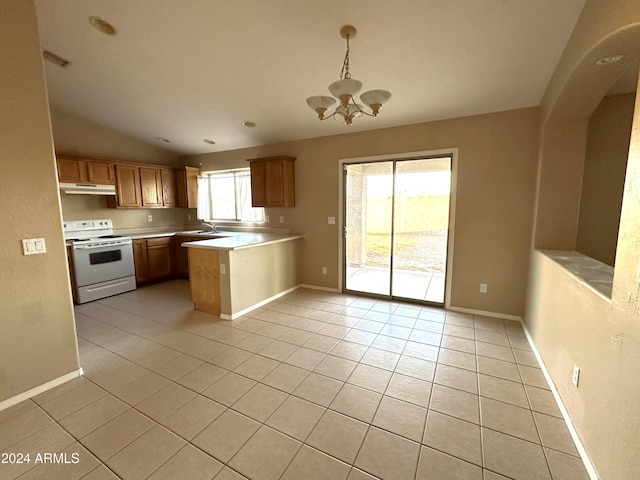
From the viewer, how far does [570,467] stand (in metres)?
1.47

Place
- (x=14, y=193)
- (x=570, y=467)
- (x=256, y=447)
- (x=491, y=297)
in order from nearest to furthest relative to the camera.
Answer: (x=570, y=467) → (x=256, y=447) → (x=14, y=193) → (x=491, y=297)

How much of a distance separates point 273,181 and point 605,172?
13.4 feet

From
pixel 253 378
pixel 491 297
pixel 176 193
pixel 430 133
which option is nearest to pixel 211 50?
pixel 430 133

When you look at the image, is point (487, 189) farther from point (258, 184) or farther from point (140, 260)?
point (140, 260)

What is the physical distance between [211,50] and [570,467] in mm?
4057

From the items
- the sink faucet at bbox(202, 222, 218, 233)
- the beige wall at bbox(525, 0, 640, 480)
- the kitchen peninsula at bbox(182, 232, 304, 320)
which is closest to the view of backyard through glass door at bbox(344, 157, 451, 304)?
the beige wall at bbox(525, 0, 640, 480)

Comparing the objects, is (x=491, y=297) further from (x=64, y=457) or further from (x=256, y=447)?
(x=64, y=457)

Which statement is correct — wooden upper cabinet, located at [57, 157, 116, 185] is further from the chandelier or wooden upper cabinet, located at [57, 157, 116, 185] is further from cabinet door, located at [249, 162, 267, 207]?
the chandelier

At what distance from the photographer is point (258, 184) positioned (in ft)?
15.3

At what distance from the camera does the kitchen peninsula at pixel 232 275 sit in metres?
3.39

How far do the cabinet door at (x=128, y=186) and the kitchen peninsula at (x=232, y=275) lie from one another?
225 centimetres

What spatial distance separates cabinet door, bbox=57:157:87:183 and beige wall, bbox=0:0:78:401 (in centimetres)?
265

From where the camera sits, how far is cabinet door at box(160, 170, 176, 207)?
5445 mm

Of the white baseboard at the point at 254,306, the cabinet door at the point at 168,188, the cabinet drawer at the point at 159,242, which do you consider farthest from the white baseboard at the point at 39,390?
the cabinet door at the point at 168,188
